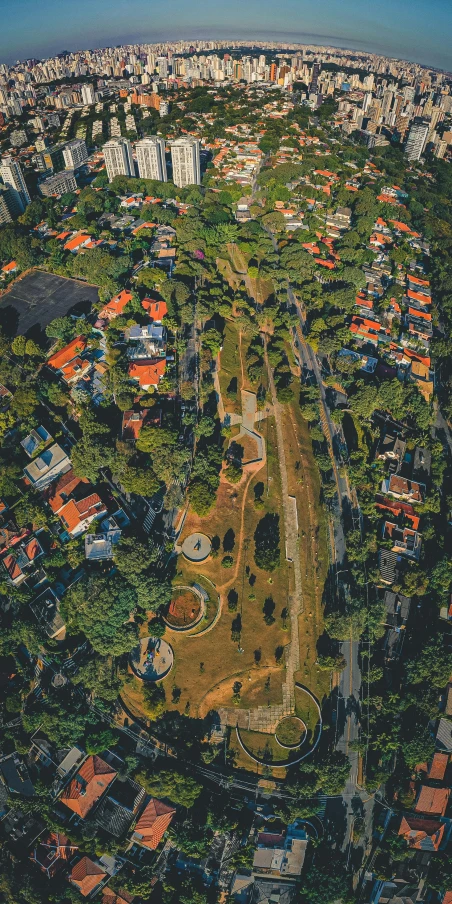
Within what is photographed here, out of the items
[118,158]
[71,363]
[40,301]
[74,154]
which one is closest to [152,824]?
[71,363]

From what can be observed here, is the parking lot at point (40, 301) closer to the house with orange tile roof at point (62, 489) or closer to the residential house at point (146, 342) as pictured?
the residential house at point (146, 342)

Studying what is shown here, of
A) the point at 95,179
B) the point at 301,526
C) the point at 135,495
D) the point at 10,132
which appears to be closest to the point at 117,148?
the point at 95,179

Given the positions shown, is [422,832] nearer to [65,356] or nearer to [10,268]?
[65,356]

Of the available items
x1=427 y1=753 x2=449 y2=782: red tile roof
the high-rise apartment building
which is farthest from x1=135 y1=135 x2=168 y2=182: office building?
the high-rise apartment building

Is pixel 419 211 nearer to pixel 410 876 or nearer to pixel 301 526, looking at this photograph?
pixel 301 526

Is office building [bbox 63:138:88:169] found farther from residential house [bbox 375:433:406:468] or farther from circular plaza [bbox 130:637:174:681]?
circular plaza [bbox 130:637:174:681]

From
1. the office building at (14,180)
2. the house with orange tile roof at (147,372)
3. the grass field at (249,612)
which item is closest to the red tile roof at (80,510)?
the grass field at (249,612)
